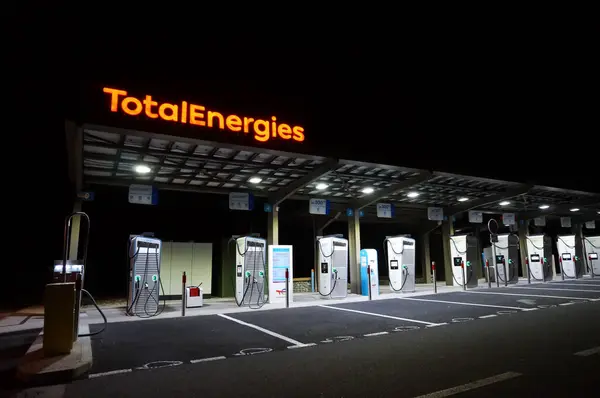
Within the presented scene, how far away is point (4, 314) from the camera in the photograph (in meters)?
11.0

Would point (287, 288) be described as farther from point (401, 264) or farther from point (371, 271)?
point (401, 264)

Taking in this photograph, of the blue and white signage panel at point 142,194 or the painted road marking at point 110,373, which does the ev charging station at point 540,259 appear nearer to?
the blue and white signage panel at point 142,194

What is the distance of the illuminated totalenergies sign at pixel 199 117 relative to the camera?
26.8ft

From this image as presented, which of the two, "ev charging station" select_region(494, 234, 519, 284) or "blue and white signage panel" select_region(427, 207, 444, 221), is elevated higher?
"blue and white signage panel" select_region(427, 207, 444, 221)

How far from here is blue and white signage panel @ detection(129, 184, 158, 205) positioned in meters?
11.7

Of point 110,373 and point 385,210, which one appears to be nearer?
point 110,373

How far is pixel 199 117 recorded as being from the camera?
905cm

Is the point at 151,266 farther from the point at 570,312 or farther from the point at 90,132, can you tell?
the point at 570,312

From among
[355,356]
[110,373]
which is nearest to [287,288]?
[355,356]

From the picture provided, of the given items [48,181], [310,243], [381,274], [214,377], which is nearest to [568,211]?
[381,274]

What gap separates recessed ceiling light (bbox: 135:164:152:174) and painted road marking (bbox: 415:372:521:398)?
962 centimetres

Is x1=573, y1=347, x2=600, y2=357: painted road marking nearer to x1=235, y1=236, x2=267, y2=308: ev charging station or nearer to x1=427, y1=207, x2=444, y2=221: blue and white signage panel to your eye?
x1=235, y1=236, x2=267, y2=308: ev charging station

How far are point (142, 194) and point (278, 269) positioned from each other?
194 inches

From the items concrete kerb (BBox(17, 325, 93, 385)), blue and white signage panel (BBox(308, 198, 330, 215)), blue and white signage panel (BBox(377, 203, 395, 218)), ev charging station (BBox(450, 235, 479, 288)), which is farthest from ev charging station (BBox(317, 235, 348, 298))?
concrete kerb (BBox(17, 325, 93, 385))
